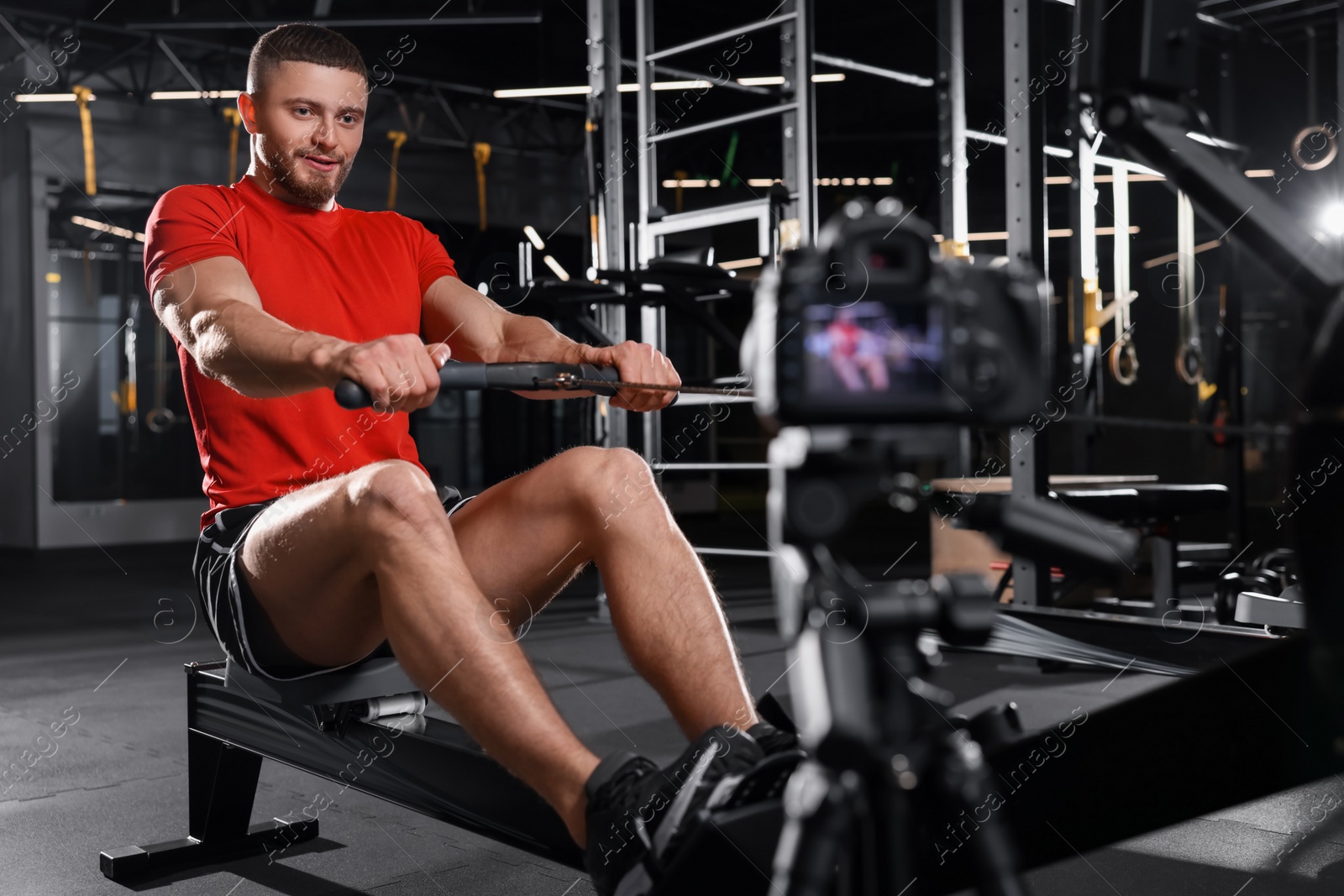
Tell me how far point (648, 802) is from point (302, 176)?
3.89 ft

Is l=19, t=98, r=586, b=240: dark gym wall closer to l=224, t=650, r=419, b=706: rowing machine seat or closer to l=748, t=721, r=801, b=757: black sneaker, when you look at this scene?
l=224, t=650, r=419, b=706: rowing machine seat

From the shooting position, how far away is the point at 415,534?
132cm

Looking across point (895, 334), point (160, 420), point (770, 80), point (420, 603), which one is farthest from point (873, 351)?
point (160, 420)

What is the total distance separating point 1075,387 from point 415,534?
3.41 m

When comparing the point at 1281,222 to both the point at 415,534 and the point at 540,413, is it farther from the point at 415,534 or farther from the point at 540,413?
the point at 540,413

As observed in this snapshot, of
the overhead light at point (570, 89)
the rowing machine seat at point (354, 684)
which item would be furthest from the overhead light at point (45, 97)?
the rowing machine seat at point (354, 684)

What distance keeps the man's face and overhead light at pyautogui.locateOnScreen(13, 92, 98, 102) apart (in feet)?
25.0

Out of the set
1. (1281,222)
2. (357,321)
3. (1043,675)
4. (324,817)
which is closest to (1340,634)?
(1281,222)

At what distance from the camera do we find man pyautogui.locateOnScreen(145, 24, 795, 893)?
4.06 ft

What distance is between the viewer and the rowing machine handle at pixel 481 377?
1.15 m

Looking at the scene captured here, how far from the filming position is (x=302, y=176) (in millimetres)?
1860

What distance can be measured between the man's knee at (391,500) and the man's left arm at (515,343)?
237mm

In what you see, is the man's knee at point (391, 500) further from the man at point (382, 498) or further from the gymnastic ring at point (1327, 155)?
the gymnastic ring at point (1327, 155)

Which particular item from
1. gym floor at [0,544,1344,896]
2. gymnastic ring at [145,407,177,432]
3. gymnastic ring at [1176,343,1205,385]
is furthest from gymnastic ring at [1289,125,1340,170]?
gymnastic ring at [145,407,177,432]
